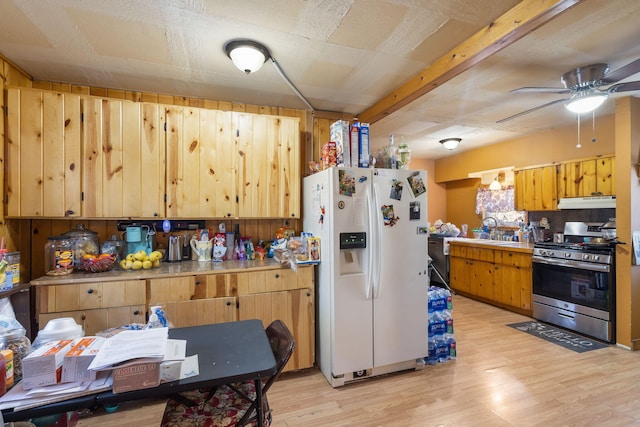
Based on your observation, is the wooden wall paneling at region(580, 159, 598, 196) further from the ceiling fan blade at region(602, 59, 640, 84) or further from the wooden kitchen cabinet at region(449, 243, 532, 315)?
the ceiling fan blade at region(602, 59, 640, 84)

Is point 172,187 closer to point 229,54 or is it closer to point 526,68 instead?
point 229,54

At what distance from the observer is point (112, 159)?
8.12 feet

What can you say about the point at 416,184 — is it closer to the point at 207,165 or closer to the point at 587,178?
the point at 207,165

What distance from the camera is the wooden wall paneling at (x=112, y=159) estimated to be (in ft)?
8.04

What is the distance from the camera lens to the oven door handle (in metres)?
3.20

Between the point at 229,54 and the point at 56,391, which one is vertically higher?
the point at 229,54

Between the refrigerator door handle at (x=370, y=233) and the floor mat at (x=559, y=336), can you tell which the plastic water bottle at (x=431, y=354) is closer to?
the refrigerator door handle at (x=370, y=233)

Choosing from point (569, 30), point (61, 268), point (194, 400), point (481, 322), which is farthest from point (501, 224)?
point (61, 268)

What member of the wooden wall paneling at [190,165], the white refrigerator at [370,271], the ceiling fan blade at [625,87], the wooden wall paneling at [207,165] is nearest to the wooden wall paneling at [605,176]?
the ceiling fan blade at [625,87]

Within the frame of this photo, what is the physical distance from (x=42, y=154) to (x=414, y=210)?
2914mm

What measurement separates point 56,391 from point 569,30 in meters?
3.13

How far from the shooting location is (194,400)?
144 centimetres

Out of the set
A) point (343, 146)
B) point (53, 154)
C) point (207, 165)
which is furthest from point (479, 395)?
point (53, 154)

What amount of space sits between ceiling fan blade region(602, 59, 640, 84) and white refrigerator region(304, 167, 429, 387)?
1.46m
